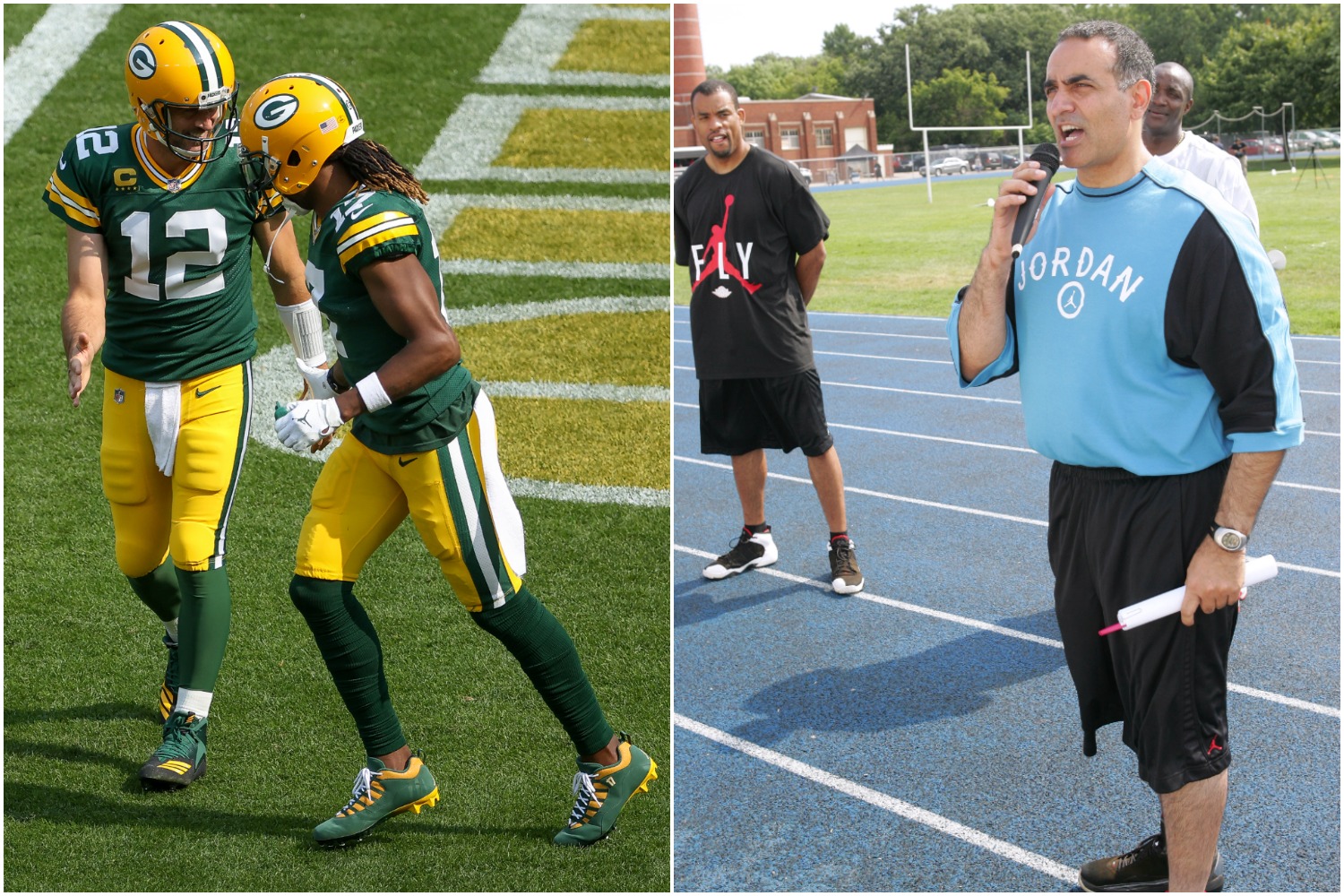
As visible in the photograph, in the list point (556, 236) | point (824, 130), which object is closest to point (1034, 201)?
point (556, 236)

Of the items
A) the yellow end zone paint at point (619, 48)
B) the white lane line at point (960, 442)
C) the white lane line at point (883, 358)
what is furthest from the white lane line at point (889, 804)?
the yellow end zone paint at point (619, 48)

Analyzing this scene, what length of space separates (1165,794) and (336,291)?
2.30 meters

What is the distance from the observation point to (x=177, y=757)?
11.9ft

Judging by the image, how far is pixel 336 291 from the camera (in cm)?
304

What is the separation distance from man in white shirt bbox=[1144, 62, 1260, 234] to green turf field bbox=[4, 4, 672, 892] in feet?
8.81

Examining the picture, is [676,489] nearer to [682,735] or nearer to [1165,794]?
[682,735]

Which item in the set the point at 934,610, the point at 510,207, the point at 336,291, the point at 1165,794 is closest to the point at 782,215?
the point at 934,610

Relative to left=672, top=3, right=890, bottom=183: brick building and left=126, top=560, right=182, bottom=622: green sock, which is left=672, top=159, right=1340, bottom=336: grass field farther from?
left=126, top=560, right=182, bottom=622: green sock

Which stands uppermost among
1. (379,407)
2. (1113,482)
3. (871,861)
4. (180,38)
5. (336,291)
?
(180,38)

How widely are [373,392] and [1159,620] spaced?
6.09ft

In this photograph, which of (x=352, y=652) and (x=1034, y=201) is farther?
(x=352, y=652)

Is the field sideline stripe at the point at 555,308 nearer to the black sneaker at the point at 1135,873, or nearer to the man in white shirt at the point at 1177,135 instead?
the man in white shirt at the point at 1177,135

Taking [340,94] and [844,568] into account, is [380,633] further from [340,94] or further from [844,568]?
[340,94]

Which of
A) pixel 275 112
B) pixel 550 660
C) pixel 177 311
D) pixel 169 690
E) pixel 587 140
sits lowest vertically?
pixel 169 690
